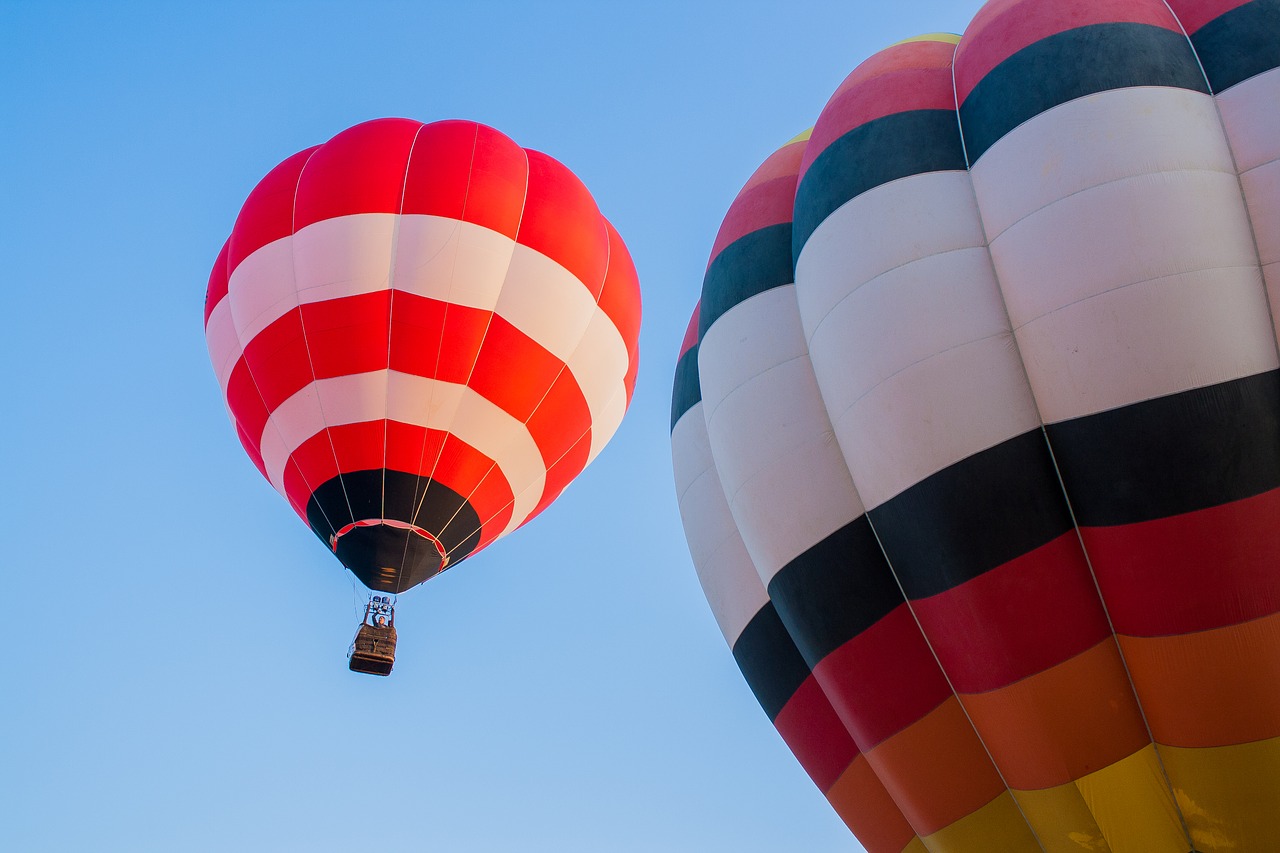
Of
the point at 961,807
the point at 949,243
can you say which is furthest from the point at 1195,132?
the point at 961,807

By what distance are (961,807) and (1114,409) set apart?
1.70 meters

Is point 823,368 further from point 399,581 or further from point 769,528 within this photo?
point 399,581

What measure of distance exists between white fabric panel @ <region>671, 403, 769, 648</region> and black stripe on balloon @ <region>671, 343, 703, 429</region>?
0.23 ft

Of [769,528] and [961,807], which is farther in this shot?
[769,528]

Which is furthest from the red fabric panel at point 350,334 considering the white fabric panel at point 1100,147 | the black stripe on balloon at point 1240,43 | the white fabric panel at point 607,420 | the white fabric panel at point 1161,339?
the black stripe on balloon at point 1240,43

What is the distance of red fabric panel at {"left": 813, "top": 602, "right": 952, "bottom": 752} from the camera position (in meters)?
4.48

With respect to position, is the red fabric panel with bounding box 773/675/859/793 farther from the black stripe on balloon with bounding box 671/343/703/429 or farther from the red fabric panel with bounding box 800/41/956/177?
the red fabric panel with bounding box 800/41/956/177

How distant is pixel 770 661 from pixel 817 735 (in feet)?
1.30

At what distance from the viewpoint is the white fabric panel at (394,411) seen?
730 cm

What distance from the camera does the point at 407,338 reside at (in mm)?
7359

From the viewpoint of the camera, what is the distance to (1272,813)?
12.5 ft

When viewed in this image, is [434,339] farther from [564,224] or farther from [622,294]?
[622,294]

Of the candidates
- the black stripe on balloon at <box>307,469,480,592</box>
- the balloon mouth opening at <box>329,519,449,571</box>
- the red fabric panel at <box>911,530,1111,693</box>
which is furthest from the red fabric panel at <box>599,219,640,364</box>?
the red fabric panel at <box>911,530,1111,693</box>

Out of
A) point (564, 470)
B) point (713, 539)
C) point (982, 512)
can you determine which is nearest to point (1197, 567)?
point (982, 512)
